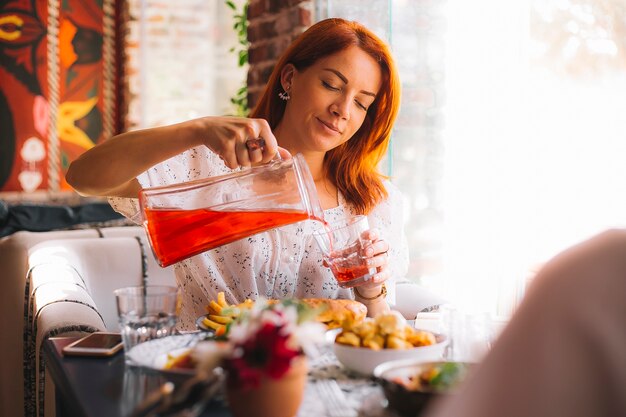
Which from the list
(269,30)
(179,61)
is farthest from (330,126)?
(179,61)

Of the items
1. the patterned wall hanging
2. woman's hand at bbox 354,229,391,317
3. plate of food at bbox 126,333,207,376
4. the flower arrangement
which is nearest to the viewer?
the flower arrangement

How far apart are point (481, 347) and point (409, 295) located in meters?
0.94

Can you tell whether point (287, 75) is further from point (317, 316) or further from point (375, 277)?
point (317, 316)

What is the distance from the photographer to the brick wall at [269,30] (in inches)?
93.4

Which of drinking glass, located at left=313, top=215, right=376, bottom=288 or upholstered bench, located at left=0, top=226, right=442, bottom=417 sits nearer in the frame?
drinking glass, located at left=313, top=215, right=376, bottom=288

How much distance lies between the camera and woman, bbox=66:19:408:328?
1.42 metres

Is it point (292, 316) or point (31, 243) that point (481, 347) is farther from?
point (31, 243)

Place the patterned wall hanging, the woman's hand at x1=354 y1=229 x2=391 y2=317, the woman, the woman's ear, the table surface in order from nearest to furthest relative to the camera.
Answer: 1. the table surface
2. the woman's hand at x1=354 y1=229 x2=391 y2=317
3. the woman
4. the woman's ear
5. the patterned wall hanging

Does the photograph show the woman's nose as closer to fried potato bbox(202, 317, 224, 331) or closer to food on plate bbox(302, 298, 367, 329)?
food on plate bbox(302, 298, 367, 329)

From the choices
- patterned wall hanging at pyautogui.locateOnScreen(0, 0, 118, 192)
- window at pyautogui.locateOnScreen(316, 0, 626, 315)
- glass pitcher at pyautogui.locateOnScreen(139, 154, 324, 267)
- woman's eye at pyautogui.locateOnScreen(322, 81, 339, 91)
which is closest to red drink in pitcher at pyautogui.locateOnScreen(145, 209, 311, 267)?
glass pitcher at pyautogui.locateOnScreen(139, 154, 324, 267)

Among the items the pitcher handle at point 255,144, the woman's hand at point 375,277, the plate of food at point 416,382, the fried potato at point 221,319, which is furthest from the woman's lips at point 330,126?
the plate of food at point 416,382

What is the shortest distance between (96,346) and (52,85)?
3949 mm

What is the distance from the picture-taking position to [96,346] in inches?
42.8

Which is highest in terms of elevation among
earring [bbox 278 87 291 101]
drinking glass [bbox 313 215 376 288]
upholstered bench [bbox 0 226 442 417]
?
earring [bbox 278 87 291 101]
